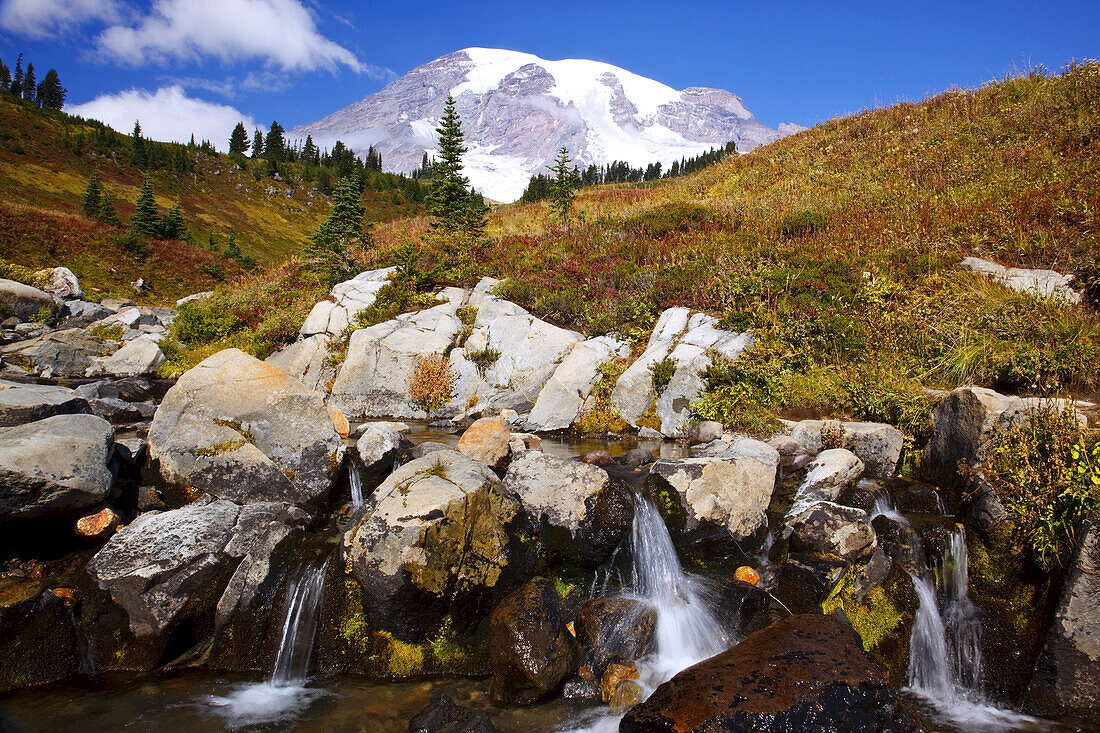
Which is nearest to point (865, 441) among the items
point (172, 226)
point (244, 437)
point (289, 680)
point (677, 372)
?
point (677, 372)

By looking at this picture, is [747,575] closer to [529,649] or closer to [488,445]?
[529,649]

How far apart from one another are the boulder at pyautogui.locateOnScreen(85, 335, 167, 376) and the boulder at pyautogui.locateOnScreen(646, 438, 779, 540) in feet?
58.8

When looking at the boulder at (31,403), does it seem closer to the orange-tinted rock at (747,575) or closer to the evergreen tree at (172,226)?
the orange-tinted rock at (747,575)

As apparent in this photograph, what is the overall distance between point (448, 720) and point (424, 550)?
61.4 inches

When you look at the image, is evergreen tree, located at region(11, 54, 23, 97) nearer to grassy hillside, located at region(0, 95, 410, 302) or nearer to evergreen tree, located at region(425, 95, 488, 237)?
grassy hillside, located at region(0, 95, 410, 302)

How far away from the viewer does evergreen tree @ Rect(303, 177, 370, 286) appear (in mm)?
21328

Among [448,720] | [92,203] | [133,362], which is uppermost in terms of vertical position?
[92,203]

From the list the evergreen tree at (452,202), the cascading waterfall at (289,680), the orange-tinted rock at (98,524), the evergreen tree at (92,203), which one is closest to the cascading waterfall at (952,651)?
the cascading waterfall at (289,680)

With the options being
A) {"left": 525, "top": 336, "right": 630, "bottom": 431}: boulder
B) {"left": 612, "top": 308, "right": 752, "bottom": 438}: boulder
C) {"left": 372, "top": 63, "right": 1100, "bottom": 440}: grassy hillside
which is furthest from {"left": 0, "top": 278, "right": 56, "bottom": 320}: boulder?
{"left": 612, "top": 308, "right": 752, "bottom": 438}: boulder

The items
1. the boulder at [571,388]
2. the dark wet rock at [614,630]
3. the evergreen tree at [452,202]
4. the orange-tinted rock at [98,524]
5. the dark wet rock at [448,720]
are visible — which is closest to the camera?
the dark wet rock at [448,720]

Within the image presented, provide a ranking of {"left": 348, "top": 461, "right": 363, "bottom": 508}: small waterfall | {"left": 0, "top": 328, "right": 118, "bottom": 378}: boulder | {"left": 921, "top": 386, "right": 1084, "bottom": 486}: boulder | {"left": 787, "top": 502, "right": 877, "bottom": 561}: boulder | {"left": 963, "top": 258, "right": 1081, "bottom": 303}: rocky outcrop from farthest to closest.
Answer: {"left": 0, "top": 328, "right": 118, "bottom": 378}: boulder < {"left": 963, "top": 258, "right": 1081, "bottom": 303}: rocky outcrop < {"left": 348, "top": 461, "right": 363, "bottom": 508}: small waterfall < {"left": 921, "top": 386, "right": 1084, "bottom": 486}: boulder < {"left": 787, "top": 502, "right": 877, "bottom": 561}: boulder

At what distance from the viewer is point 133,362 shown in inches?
678

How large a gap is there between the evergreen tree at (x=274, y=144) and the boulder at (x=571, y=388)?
11462 centimetres

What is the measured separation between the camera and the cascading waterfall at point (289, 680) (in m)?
4.79
